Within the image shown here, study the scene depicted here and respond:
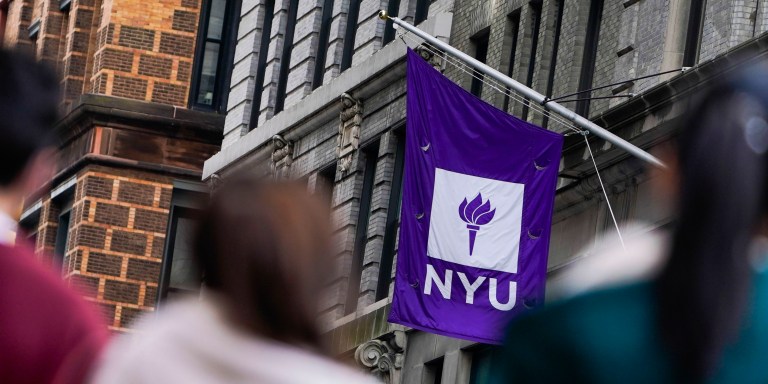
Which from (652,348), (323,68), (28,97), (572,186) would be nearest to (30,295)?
(28,97)

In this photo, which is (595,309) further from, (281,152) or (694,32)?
(281,152)

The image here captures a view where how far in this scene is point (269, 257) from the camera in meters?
4.16

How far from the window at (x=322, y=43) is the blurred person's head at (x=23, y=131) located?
3205cm

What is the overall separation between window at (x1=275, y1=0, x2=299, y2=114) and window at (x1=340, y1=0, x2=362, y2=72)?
8.81 ft

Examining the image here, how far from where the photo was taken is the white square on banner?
22.8 meters

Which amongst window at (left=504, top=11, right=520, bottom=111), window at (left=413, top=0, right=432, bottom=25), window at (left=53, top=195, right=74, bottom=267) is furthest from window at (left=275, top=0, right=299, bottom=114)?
window at (left=504, top=11, right=520, bottom=111)

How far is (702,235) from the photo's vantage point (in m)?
3.66

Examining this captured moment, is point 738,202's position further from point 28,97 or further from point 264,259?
point 28,97

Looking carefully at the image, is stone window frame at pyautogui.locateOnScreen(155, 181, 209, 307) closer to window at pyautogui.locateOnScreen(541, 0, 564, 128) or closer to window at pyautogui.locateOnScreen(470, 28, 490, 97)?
window at pyautogui.locateOnScreen(470, 28, 490, 97)

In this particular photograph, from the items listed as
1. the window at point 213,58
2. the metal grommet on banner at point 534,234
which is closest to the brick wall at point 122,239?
the window at point 213,58

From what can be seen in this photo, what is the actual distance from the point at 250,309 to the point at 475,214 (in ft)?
61.6

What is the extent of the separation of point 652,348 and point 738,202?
286 mm

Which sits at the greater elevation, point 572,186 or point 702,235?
point 572,186

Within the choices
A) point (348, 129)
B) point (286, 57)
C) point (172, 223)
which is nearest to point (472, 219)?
point (348, 129)
